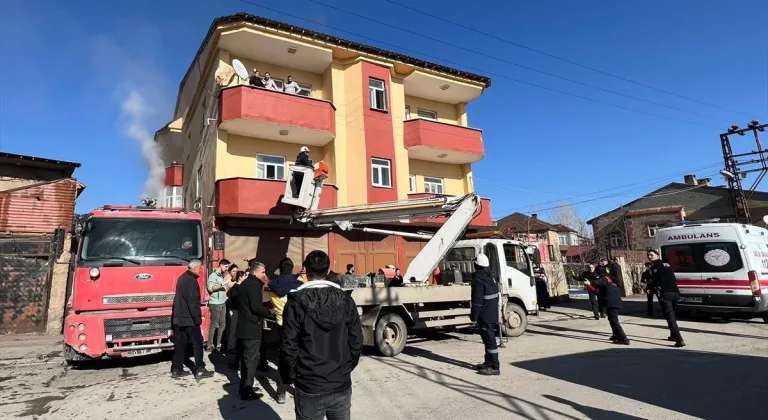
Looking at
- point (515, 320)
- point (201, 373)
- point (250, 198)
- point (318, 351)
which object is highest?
point (250, 198)

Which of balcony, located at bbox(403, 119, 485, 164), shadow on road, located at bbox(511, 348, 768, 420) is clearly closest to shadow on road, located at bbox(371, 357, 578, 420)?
shadow on road, located at bbox(511, 348, 768, 420)

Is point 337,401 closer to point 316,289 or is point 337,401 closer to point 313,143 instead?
point 316,289

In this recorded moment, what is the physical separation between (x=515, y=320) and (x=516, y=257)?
1.58m

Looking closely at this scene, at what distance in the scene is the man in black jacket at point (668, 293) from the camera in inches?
340

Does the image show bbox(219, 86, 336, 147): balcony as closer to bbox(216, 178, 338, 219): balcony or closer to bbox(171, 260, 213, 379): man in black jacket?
bbox(216, 178, 338, 219): balcony

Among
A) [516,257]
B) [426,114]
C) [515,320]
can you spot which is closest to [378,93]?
[426,114]

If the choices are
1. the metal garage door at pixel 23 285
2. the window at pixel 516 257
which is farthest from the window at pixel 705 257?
the metal garage door at pixel 23 285

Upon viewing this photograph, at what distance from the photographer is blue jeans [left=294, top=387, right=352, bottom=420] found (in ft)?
9.27

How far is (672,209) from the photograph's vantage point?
3981 cm

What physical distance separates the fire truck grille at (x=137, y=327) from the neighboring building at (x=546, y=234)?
19.5 meters

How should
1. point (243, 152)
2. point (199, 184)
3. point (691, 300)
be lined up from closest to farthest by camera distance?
point (691, 300) → point (243, 152) → point (199, 184)

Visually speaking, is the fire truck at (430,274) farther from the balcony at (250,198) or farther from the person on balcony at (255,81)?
the person on balcony at (255,81)

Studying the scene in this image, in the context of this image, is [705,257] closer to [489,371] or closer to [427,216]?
[427,216]

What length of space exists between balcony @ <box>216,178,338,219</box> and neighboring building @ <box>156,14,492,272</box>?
0.11 ft
